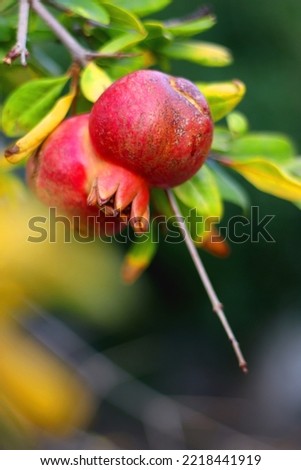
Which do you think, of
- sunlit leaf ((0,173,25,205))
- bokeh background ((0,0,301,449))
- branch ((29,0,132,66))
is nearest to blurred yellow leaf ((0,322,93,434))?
sunlit leaf ((0,173,25,205))

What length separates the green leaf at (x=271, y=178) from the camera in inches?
25.4

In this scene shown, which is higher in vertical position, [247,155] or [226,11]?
[247,155]

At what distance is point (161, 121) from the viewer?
0.55 metres

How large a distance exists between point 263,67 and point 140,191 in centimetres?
233

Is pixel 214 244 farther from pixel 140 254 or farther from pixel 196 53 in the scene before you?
pixel 196 53

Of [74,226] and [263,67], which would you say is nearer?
[74,226]

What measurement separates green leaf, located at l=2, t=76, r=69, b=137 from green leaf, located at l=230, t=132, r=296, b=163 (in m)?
0.22

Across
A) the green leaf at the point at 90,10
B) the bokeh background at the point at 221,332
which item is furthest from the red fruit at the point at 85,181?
the bokeh background at the point at 221,332

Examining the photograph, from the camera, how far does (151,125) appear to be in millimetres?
546

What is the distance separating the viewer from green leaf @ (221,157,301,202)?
0.65 metres

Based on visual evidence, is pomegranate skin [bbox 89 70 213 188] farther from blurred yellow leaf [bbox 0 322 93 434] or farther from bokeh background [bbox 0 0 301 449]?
bokeh background [bbox 0 0 301 449]
